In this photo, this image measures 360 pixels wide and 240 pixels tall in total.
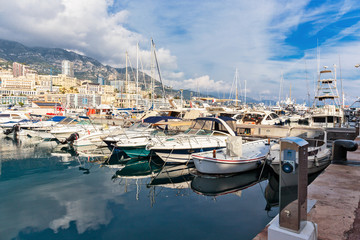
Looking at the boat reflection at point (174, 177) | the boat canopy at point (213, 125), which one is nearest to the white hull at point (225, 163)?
the boat reflection at point (174, 177)

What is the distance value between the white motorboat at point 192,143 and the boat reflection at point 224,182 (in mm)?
2184

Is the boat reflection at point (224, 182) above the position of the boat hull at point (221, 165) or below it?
below

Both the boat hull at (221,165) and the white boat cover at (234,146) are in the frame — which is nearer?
the boat hull at (221,165)

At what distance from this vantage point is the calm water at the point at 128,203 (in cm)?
754

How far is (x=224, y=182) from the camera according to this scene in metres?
12.2

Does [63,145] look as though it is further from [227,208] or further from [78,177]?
[227,208]

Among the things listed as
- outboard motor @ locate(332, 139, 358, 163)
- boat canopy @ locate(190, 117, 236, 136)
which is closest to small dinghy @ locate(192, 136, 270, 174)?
outboard motor @ locate(332, 139, 358, 163)

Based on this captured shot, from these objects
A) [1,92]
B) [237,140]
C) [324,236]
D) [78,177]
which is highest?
[1,92]

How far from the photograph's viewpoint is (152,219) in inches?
328

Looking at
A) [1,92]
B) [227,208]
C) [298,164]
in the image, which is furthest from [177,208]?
[1,92]

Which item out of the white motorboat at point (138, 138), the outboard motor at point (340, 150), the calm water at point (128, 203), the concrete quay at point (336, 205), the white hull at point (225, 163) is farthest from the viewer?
the white motorboat at point (138, 138)

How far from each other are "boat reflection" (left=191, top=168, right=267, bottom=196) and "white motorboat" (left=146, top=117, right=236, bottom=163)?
218cm

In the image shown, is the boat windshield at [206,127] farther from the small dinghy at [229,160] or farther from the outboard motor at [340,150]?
the outboard motor at [340,150]

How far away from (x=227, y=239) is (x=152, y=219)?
2.75 metres
